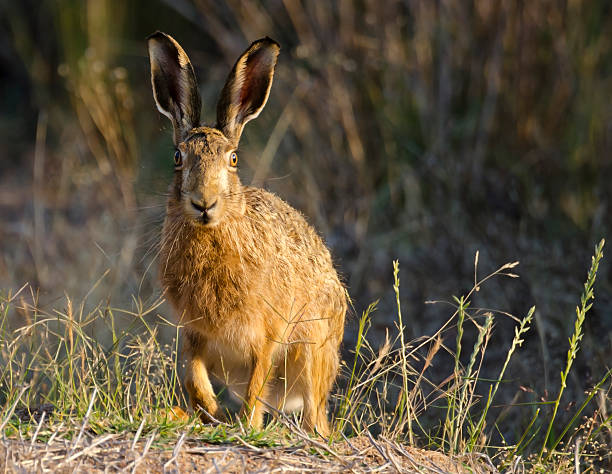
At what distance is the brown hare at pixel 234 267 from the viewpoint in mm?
3666

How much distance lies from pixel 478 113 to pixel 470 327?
5.42 feet

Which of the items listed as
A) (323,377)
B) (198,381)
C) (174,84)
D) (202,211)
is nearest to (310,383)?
(323,377)

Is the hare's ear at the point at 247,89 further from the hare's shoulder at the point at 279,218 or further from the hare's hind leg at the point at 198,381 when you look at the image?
the hare's hind leg at the point at 198,381

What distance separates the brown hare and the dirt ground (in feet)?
1.84

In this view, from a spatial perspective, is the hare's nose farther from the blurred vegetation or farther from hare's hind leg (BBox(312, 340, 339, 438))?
the blurred vegetation

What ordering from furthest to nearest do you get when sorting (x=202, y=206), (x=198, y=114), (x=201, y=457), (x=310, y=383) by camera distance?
(x=310, y=383), (x=198, y=114), (x=202, y=206), (x=201, y=457)

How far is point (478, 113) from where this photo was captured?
20.8ft

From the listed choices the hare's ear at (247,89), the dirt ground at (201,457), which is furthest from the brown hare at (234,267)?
the dirt ground at (201,457)

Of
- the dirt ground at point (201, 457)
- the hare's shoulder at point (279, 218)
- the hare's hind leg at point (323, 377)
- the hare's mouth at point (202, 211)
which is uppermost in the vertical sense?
the hare's mouth at point (202, 211)

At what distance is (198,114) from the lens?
383 centimetres

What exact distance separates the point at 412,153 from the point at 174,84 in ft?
9.34

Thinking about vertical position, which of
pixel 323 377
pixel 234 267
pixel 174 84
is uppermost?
pixel 174 84

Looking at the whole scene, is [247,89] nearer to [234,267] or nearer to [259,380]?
[234,267]

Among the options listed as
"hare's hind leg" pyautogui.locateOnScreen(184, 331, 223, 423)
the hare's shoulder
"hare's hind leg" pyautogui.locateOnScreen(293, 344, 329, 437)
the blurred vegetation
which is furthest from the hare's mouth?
the blurred vegetation
